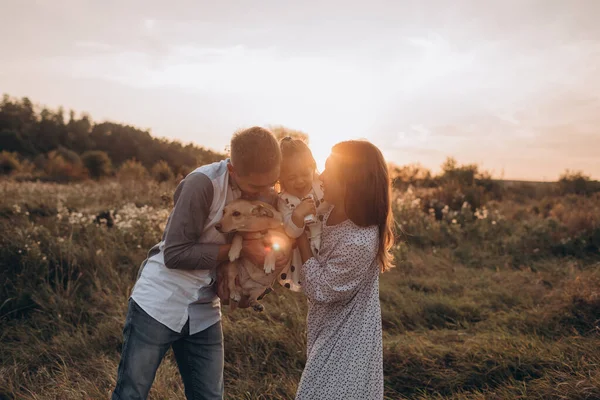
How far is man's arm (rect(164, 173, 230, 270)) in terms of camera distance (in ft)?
7.23

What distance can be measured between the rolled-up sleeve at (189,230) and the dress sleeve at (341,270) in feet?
1.69

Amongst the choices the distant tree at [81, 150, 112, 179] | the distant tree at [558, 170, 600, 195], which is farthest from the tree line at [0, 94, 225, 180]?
the distant tree at [558, 170, 600, 195]

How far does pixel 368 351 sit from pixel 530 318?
3.61 m

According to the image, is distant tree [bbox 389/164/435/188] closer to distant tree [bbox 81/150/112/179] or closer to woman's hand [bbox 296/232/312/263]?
distant tree [bbox 81/150/112/179]

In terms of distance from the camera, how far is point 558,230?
9.65m

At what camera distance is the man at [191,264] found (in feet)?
7.22

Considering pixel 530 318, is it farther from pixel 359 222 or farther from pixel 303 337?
pixel 359 222

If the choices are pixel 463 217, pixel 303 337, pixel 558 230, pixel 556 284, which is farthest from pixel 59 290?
pixel 558 230

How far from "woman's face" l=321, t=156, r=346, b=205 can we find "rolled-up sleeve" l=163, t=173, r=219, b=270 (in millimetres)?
648

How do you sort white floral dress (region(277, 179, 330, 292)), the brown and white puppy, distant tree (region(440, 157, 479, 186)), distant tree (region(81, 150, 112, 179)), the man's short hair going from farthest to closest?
distant tree (region(81, 150, 112, 179)) < distant tree (region(440, 157, 479, 186)) < white floral dress (region(277, 179, 330, 292)) < the brown and white puppy < the man's short hair

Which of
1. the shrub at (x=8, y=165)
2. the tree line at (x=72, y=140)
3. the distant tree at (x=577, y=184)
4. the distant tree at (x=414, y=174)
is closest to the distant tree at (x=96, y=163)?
the tree line at (x=72, y=140)

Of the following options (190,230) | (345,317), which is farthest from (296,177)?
(345,317)

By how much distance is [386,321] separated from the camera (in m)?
5.34

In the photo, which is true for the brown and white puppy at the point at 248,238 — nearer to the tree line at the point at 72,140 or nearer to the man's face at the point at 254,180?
the man's face at the point at 254,180
